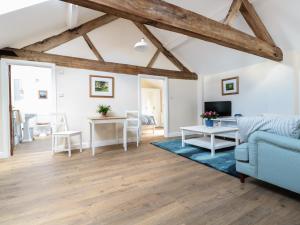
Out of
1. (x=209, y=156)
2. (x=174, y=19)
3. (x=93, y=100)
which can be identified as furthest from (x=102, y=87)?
(x=209, y=156)

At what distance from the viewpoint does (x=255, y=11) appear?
131 inches

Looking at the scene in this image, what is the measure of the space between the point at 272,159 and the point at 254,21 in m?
2.74

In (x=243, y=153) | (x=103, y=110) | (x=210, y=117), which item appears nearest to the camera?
(x=243, y=153)

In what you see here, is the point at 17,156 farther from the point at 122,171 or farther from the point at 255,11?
the point at 255,11

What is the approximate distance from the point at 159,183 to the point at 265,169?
3.97ft

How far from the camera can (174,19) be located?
2133 millimetres

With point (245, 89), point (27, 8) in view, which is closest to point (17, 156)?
point (27, 8)

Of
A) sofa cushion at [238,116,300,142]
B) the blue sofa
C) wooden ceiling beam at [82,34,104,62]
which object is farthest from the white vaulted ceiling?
the blue sofa

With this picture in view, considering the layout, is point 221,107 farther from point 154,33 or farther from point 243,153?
point 243,153

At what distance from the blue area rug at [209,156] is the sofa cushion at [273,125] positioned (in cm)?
74

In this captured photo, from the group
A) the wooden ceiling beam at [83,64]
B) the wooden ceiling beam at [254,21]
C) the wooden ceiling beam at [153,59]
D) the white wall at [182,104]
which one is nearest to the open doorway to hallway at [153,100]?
the white wall at [182,104]

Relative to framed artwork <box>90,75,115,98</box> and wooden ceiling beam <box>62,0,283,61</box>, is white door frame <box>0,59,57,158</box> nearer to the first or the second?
framed artwork <box>90,75,115,98</box>

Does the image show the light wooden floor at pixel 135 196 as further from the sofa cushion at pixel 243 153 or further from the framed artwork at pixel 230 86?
the framed artwork at pixel 230 86

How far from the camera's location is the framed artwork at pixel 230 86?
4.83m
